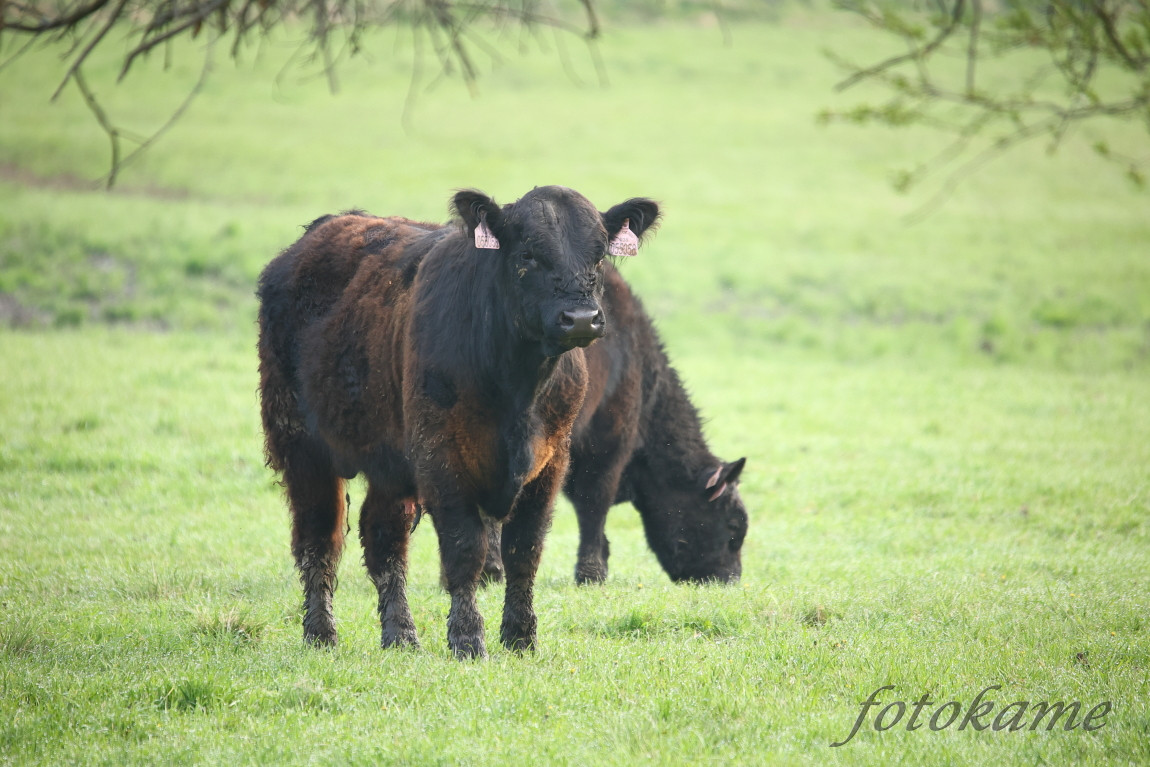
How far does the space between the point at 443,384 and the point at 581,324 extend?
3.15 ft

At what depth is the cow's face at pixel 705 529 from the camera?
30.2 ft

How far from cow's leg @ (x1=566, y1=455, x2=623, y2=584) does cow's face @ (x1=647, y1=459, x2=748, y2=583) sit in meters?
0.60

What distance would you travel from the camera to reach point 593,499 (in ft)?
29.8

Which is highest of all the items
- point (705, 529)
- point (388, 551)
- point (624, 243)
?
point (624, 243)

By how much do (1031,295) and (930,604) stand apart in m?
19.7

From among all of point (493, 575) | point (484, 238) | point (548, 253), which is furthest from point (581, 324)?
point (493, 575)

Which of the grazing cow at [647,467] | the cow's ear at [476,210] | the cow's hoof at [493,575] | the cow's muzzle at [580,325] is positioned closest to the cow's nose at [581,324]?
the cow's muzzle at [580,325]

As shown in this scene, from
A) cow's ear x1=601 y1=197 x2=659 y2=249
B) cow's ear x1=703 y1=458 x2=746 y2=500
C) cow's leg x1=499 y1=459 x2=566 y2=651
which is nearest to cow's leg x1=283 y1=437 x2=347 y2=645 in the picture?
cow's leg x1=499 y1=459 x2=566 y2=651

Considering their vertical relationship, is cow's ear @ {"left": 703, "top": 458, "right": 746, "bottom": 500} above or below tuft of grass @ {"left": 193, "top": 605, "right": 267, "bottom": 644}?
below

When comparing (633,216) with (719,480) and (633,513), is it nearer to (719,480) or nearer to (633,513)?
(719,480)

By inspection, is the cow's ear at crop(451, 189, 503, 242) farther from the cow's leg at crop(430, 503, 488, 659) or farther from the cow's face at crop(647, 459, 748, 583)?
the cow's face at crop(647, 459, 748, 583)

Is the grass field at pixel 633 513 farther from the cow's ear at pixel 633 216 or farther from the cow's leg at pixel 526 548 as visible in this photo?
the cow's ear at pixel 633 216

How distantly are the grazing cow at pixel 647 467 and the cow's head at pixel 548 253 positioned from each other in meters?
2.62

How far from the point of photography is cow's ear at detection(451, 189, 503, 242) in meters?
5.80
